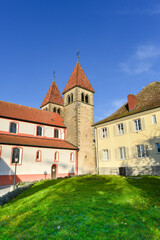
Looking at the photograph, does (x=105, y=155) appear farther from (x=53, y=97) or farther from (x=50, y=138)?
(x=53, y=97)

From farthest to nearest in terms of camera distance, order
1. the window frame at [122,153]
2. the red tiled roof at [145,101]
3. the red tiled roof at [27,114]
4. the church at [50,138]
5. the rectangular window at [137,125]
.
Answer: the red tiled roof at [27,114] → the church at [50,138] → the window frame at [122,153] → the rectangular window at [137,125] → the red tiled roof at [145,101]

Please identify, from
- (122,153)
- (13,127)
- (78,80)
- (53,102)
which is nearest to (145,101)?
(122,153)

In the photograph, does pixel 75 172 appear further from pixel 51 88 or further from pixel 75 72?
pixel 51 88

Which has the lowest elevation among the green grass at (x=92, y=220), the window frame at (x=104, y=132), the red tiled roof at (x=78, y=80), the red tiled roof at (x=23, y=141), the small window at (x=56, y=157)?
the green grass at (x=92, y=220)

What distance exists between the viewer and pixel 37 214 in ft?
21.4

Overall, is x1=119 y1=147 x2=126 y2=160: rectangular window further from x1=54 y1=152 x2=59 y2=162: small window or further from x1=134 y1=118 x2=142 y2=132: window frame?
x1=54 y1=152 x2=59 y2=162: small window

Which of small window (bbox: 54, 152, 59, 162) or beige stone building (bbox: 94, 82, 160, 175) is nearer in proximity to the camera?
beige stone building (bbox: 94, 82, 160, 175)

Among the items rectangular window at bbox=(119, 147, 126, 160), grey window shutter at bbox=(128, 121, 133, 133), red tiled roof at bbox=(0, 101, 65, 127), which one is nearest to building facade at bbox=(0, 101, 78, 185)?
red tiled roof at bbox=(0, 101, 65, 127)

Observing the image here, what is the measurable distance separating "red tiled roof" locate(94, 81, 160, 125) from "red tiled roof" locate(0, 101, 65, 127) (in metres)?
11.9

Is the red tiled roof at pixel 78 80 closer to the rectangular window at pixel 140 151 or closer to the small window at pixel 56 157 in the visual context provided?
the small window at pixel 56 157

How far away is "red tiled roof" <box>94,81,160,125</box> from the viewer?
20745 mm

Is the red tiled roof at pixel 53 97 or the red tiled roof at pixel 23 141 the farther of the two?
the red tiled roof at pixel 53 97

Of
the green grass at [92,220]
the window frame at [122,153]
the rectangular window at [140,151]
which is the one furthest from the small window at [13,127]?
the green grass at [92,220]

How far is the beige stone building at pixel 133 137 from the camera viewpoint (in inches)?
766
